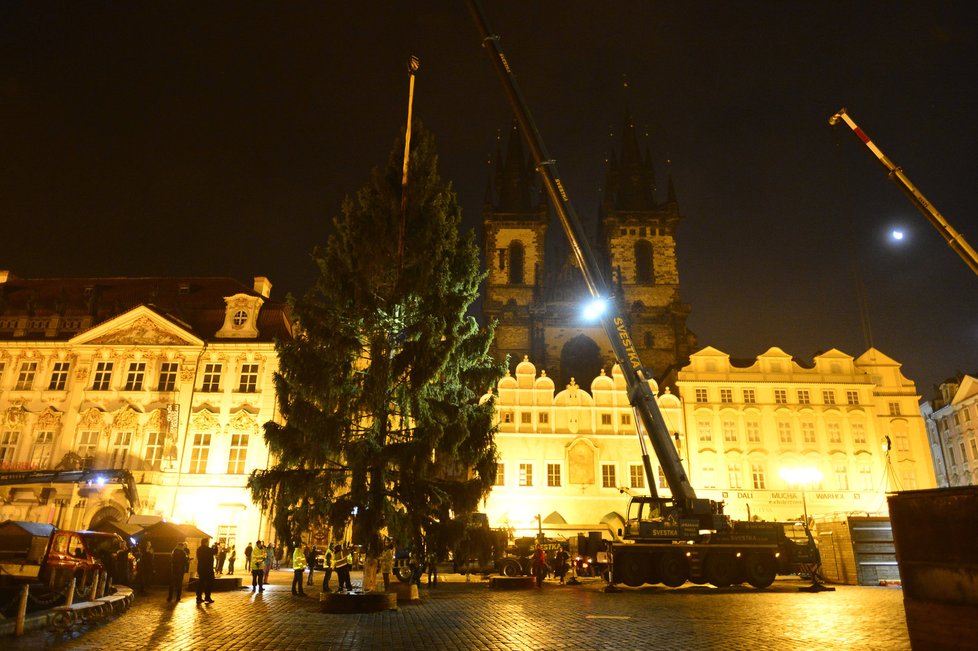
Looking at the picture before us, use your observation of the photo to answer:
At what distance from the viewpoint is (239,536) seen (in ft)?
98.5

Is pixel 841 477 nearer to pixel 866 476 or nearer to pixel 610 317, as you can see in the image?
pixel 866 476

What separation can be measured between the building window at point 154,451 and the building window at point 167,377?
2.44m

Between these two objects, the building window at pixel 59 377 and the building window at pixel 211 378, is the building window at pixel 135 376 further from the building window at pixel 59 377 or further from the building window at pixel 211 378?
the building window at pixel 59 377

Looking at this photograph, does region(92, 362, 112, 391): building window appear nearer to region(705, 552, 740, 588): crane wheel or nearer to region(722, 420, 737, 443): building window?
region(705, 552, 740, 588): crane wheel

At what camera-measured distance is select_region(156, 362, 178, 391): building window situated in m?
33.0

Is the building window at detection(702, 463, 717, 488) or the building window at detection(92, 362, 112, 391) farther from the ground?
the building window at detection(92, 362, 112, 391)

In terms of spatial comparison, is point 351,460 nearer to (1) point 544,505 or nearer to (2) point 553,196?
(2) point 553,196

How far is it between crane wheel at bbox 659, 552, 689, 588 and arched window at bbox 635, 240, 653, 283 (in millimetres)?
41010

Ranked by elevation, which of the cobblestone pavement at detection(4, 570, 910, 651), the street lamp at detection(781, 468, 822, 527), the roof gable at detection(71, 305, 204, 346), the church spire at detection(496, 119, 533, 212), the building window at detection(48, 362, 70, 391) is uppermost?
the church spire at detection(496, 119, 533, 212)

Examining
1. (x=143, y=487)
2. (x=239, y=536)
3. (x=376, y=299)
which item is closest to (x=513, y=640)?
(x=376, y=299)

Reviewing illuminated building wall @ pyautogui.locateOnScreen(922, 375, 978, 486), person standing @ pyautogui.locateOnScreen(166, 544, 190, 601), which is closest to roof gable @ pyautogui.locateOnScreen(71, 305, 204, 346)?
person standing @ pyautogui.locateOnScreen(166, 544, 190, 601)

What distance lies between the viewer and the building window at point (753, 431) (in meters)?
38.6

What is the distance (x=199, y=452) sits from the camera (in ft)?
104

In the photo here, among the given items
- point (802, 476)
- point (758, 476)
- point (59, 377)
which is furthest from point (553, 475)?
point (59, 377)
